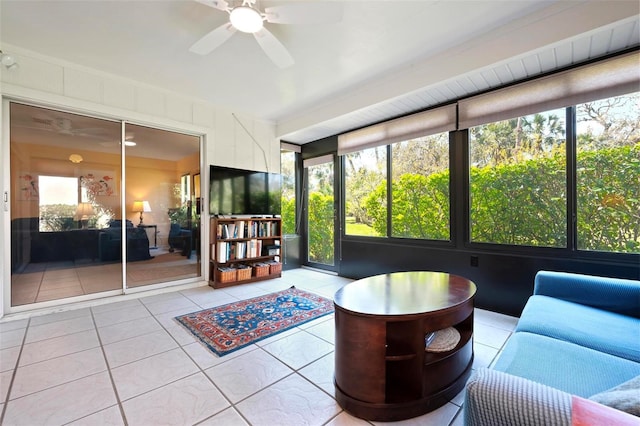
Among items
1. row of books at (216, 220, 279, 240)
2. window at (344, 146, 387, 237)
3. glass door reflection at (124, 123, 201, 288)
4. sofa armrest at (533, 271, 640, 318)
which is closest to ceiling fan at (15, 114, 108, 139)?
glass door reflection at (124, 123, 201, 288)

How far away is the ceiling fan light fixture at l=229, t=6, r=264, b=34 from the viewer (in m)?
1.91

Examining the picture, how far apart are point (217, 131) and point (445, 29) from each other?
3.26 m

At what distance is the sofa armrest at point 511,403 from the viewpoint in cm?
72

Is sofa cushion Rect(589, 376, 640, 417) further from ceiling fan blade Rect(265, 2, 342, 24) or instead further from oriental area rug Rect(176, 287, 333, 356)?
ceiling fan blade Rect(265, 2, 342, 24)

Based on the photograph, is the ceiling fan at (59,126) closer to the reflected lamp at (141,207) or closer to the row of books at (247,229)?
the reflected lamp at (141,207)

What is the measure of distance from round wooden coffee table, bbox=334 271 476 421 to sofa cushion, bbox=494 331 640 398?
333mm

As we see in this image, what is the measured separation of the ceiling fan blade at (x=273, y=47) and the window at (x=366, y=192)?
2142 mm

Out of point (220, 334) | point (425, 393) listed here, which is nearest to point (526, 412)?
point (425, 393)

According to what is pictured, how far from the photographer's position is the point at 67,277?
10.5ft

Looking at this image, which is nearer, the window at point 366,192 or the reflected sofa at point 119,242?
the reflected sofa at point 119,242

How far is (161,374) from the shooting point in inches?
71.7

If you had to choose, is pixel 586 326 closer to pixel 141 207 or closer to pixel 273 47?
pixel 273 47

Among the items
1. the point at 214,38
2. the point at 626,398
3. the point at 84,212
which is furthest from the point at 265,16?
the point at 84,212

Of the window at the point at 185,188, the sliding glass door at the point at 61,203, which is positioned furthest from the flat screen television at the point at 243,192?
the sliding glass door at the point at 61,203
